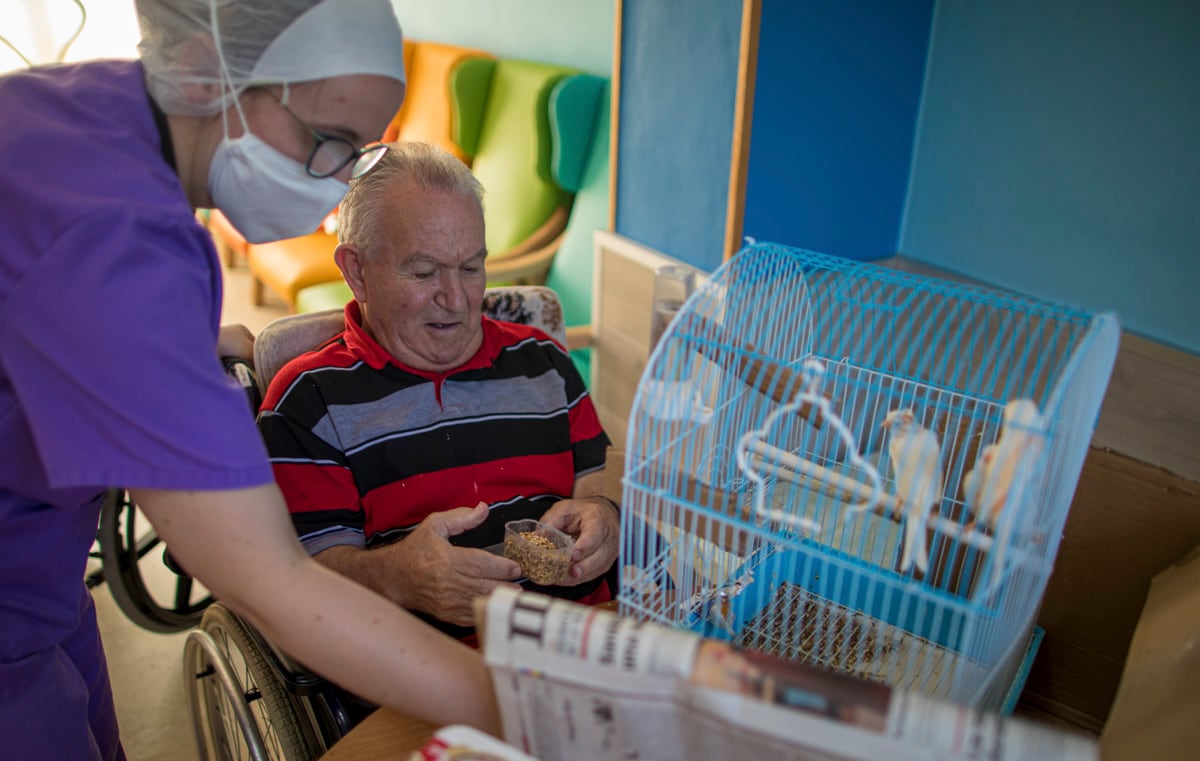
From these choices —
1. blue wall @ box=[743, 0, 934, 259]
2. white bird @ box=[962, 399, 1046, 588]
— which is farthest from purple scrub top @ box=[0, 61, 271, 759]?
blue wall @ box=[743, 0, 934, 259]

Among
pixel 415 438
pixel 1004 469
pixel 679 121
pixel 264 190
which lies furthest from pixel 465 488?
pixel 679 121

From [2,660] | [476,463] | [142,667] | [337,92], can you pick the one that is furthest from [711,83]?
[142,667]

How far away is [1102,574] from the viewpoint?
4.14 ft

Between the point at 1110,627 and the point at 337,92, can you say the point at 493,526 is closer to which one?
the point at 337,92

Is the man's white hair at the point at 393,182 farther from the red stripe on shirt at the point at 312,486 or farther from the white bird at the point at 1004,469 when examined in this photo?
the white bird at the point at 1004,469

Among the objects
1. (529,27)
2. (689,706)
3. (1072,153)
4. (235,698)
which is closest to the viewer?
(689,706)

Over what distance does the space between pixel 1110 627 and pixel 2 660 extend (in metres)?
1.49

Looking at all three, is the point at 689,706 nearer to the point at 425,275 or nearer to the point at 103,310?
the point at 103,310

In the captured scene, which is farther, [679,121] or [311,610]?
[679,121]

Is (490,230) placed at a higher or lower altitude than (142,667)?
higher

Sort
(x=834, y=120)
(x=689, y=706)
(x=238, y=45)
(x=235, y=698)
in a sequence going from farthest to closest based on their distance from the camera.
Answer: (x=834, y=120), (x=235, y=698), (x=238, y=45), (x=689, y=706)

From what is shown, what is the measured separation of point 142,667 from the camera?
222 cm

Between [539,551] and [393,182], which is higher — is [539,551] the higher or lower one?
the lower one

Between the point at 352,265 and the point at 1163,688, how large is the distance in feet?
4.45
